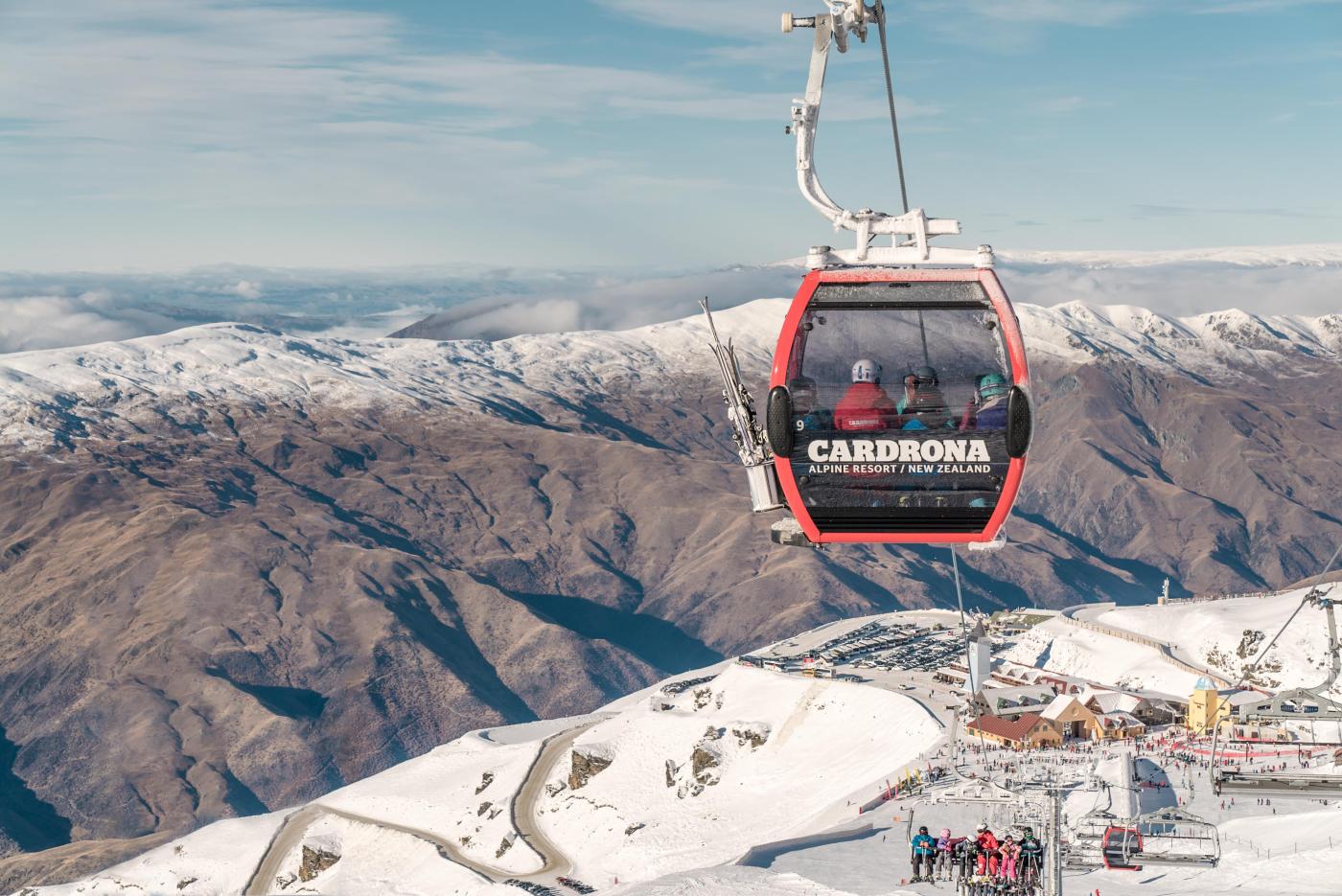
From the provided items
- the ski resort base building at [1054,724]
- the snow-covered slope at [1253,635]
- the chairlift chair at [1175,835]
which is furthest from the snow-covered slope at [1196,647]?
the chairlift chair at [1175,835]

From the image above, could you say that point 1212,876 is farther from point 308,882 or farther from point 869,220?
point 308,882

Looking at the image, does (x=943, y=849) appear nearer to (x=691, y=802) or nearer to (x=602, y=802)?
(x=691, y=802)

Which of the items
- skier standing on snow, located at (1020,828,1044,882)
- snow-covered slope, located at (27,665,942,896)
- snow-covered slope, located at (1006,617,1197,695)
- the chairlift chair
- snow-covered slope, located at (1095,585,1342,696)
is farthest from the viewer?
snow-covered slope, located at (1006,617,1197,695)

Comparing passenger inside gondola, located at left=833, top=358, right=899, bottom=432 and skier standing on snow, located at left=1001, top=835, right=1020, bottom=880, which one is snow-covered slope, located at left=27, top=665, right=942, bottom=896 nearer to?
skier standing on snow, located at left=1001, top=835, right=1020, bottom=880

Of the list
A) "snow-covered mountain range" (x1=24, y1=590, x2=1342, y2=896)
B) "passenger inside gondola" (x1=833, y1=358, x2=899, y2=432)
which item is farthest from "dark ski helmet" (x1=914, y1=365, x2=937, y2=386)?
"snow-covered mountain range" (x1=24, y1=590, x2=1342, y2=896)

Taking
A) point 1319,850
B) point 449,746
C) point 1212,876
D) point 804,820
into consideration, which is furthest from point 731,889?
point 449,746

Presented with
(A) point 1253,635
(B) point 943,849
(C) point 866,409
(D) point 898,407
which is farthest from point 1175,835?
(A) point 1253,635
